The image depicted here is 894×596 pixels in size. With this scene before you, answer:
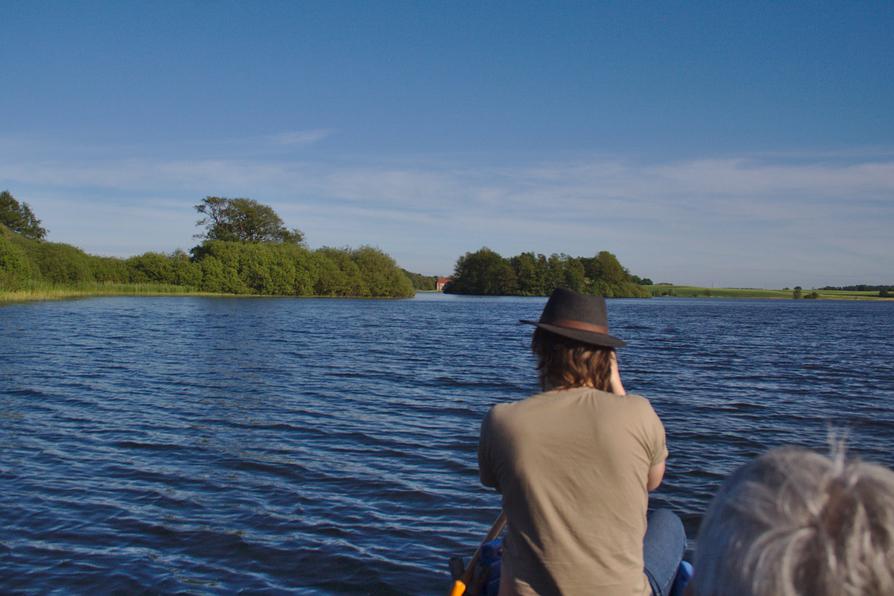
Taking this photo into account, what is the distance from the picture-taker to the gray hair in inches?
56.8

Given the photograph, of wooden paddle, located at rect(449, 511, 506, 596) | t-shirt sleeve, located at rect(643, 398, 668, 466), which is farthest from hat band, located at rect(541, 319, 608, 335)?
wooden paddle, located at rect(449, 511, 506, 596)

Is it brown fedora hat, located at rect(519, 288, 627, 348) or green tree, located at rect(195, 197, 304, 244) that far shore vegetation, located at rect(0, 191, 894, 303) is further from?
brown fedora hat, located at rect(519, 288, 627, 348)

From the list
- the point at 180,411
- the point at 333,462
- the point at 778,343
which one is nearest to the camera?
the point at 333,462

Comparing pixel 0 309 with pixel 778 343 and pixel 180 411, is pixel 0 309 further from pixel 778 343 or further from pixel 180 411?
pixel 778 343

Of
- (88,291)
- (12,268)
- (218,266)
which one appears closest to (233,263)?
(218,266)

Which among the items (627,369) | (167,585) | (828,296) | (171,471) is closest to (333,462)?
(171,471)

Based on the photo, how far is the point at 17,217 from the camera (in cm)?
11531

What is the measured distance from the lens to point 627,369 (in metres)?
24.8

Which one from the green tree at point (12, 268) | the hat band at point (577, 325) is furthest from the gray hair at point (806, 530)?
the green tree at point (12, 268)

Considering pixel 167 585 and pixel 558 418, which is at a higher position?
pixel 558 418

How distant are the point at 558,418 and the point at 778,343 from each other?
1494 inches

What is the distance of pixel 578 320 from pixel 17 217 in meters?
131

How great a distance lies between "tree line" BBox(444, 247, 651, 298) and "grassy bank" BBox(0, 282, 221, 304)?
8531cm

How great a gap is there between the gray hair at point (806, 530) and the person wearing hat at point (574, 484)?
5.81ft
